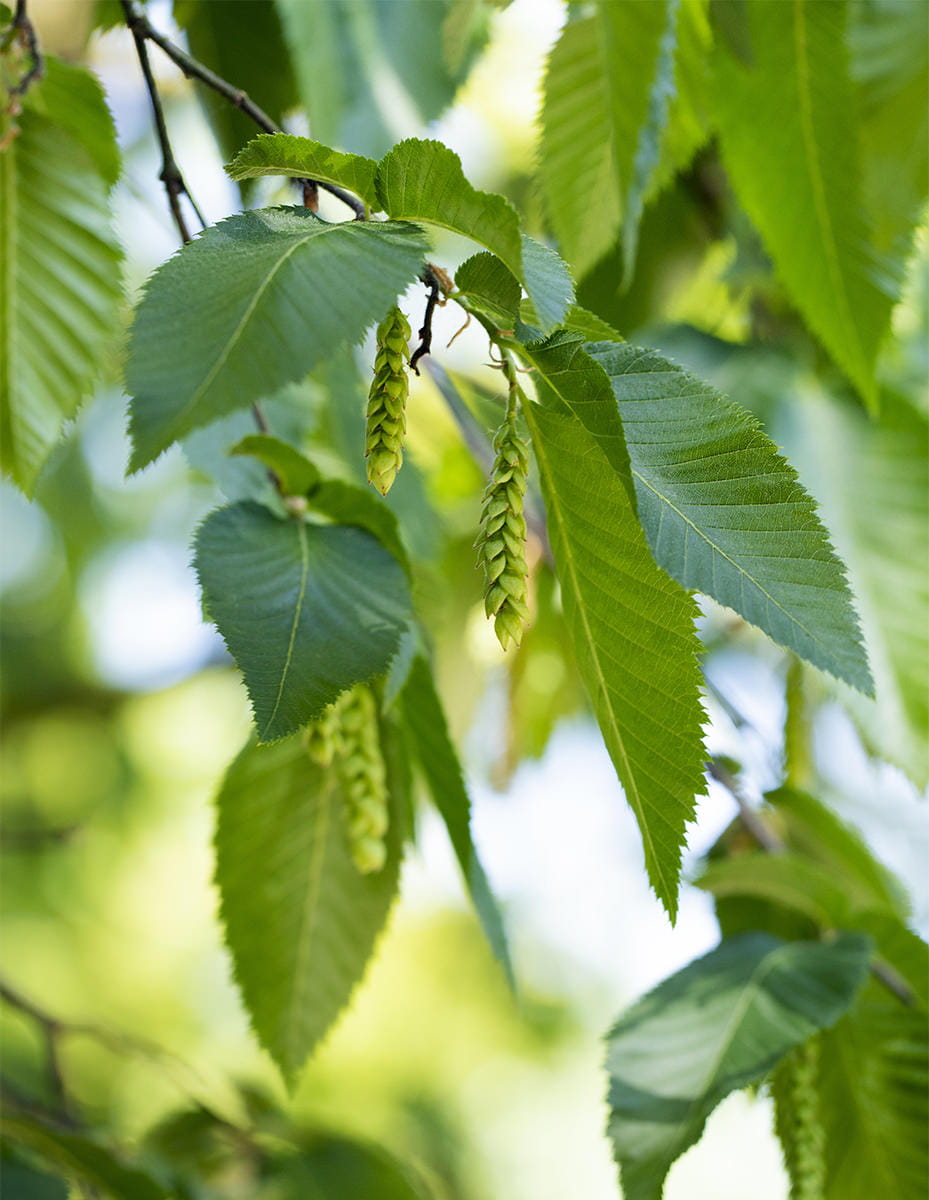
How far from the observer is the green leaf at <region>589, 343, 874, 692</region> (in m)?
0.42

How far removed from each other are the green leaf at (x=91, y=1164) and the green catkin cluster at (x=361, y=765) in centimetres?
31

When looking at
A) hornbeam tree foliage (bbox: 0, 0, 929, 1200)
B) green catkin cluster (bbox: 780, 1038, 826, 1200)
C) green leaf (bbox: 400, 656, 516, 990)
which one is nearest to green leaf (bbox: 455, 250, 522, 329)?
hornbeam tree foliage (bbox: 0, 0, 929, 1200)

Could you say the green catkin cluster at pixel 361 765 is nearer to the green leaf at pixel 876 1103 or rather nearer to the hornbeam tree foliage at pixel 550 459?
the hornbeam tree foliage at pixel 550 459

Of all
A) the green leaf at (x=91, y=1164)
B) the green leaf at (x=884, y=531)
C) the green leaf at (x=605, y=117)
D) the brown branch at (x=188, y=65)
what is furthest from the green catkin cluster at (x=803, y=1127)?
the brown branch at (x=188, y=65)

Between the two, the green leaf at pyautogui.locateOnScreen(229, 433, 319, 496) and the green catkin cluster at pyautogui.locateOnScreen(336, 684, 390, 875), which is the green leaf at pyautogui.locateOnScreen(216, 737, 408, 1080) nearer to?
the green catkin cluster at pyautogui.locateOnScreen(336, 684, 390, 875)

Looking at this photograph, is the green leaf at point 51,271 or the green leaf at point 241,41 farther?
the green leaf at point 241,41

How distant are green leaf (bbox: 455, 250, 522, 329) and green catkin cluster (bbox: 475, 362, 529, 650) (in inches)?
1.0

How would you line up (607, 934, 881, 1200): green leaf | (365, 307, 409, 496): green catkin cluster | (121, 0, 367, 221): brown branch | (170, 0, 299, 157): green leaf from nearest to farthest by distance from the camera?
(365, 307, 409, 496): green catkin cluster < (121, 0, 367, 221): brown branch < (607, 934, 881, 1200): green leaf < (170, 0, 299, 157): green leaf

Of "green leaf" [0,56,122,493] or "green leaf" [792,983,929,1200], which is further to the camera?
"green leaf" [792,983,929,1200]

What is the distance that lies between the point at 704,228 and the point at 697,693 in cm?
97

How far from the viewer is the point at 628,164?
70 centimetres

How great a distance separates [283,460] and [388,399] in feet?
0.58

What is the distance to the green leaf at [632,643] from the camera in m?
0.43

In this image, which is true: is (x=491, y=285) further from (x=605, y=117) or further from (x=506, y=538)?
(x=605, y=117)
